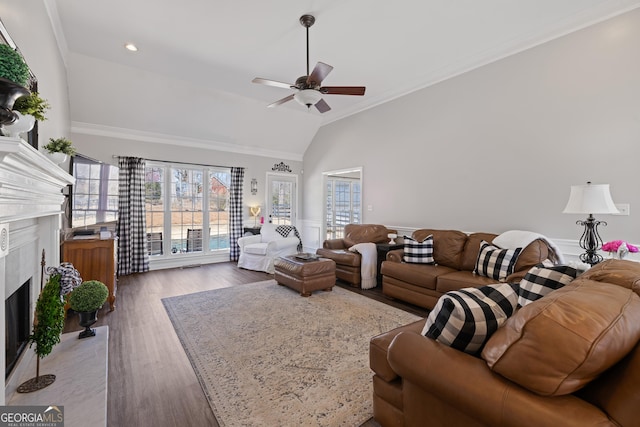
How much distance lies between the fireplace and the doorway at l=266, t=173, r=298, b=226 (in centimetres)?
523

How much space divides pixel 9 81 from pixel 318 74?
244cm

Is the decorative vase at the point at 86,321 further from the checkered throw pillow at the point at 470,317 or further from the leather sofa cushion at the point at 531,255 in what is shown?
the leather sofa cushion at the point at 531,255

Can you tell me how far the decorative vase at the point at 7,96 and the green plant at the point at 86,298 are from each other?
1.89 meters

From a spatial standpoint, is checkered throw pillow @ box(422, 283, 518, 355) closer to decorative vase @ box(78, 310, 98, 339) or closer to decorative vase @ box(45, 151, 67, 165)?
decorative vase @ box(78, 310, 98, 339)

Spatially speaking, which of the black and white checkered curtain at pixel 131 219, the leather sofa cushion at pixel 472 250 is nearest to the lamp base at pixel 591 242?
the leather sofa cushion at pixel 472 250

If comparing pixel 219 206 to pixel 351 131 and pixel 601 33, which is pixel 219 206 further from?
pixel 601 33

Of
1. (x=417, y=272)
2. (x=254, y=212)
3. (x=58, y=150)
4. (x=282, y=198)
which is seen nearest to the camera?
(x=58, y=150)

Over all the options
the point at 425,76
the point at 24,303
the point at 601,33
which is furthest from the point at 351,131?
the point at 24,303

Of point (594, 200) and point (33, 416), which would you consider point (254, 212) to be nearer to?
point (33, 416)

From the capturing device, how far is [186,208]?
6195 millimetres

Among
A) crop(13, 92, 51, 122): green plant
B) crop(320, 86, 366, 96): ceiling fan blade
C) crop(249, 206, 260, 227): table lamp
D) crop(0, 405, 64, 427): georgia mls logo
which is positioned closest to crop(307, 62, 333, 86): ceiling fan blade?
crop(320, 86, 366, 96): ceiling fan blade

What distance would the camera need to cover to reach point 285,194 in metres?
7.64

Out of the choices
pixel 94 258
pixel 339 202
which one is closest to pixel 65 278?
pixel 94 258

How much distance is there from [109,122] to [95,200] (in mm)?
1889
